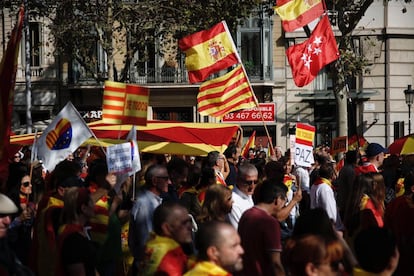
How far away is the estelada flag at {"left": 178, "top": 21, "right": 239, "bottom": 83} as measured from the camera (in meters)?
13.4

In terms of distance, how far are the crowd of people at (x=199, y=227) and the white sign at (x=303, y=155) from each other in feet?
7.68

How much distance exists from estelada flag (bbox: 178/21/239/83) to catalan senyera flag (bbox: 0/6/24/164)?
654cm

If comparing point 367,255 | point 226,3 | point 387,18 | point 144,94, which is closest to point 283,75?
point 387,18

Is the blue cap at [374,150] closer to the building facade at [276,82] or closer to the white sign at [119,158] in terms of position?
the white sign at [119,158]

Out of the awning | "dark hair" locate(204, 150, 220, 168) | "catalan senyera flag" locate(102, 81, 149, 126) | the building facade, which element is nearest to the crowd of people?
"dark hair" locate(204, 150, 220, 168)

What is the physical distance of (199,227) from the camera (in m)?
5.18

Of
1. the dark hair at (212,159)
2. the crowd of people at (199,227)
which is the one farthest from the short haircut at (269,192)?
the dark hair at (212,159)

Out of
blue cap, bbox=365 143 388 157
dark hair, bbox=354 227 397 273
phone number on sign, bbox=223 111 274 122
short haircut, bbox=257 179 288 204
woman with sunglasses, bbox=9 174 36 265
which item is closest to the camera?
dark hair, bbox=354 227 397 273

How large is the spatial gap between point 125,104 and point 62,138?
1.59m

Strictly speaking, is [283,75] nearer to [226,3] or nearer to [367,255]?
[226,3]

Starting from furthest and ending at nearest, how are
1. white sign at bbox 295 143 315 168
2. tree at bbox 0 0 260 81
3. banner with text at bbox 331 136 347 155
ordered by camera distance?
tree at bbox 0 0 260 81 < banner with text at bbox 331 136 347 155 < white sign at bbox 295 143 315 168

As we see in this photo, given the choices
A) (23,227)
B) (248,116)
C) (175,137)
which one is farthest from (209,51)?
(248,116)

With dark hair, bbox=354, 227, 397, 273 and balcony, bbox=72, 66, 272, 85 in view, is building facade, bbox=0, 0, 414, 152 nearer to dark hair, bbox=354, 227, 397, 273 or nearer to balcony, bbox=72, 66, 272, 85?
balcony, bbox=72, 66, 272, 85

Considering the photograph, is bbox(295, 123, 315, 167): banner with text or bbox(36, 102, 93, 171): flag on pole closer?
bbox(36, 102, 93, 171): flag on pole
